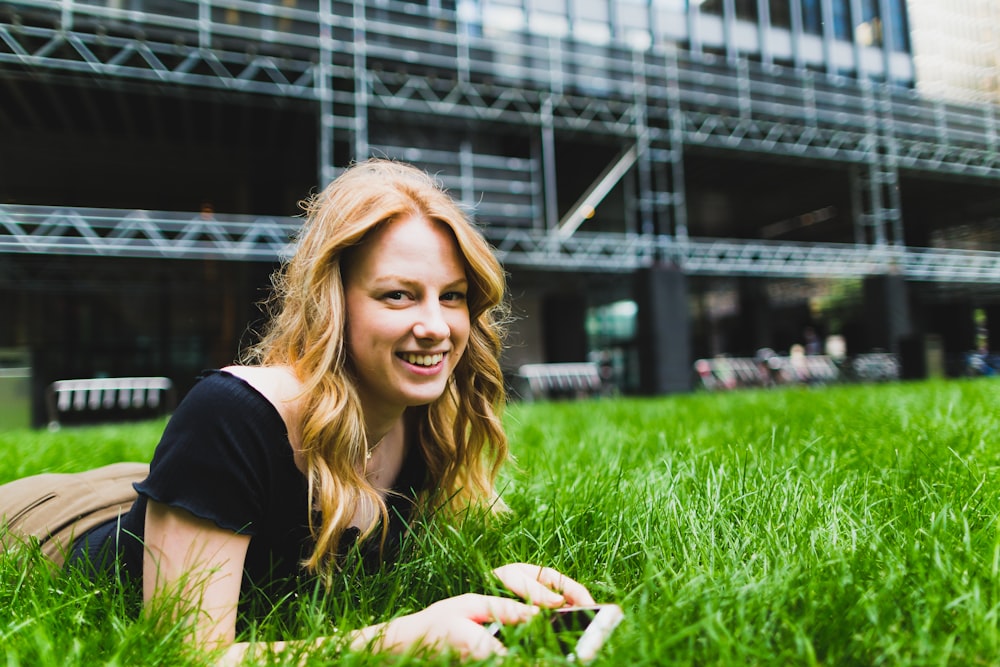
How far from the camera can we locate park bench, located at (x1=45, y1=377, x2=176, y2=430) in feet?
38.3

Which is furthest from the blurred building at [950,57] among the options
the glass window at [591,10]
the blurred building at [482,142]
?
the glass window at [591,10]

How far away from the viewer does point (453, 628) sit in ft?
3.64

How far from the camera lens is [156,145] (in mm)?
13539

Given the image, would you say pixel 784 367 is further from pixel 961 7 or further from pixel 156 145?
pixel 156 145

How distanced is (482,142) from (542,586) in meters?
12.4

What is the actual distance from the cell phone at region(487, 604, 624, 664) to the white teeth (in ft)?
1.84

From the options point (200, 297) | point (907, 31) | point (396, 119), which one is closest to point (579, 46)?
point (396, 119)

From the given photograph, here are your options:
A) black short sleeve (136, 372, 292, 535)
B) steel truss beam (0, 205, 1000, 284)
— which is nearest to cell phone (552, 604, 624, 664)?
black short sleeve (136, 372, 292, 535)

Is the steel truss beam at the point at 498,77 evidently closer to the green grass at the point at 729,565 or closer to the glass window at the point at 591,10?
the glass window at the point at 591,10

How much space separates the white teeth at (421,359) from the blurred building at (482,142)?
29.9ft

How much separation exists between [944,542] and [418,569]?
1200 mm

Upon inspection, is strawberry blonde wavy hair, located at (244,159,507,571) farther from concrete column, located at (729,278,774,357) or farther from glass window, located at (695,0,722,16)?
concrete column, located at (729,278,774,357)

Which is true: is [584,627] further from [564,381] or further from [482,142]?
[564,381]

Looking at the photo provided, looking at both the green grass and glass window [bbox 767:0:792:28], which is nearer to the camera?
the green grass
